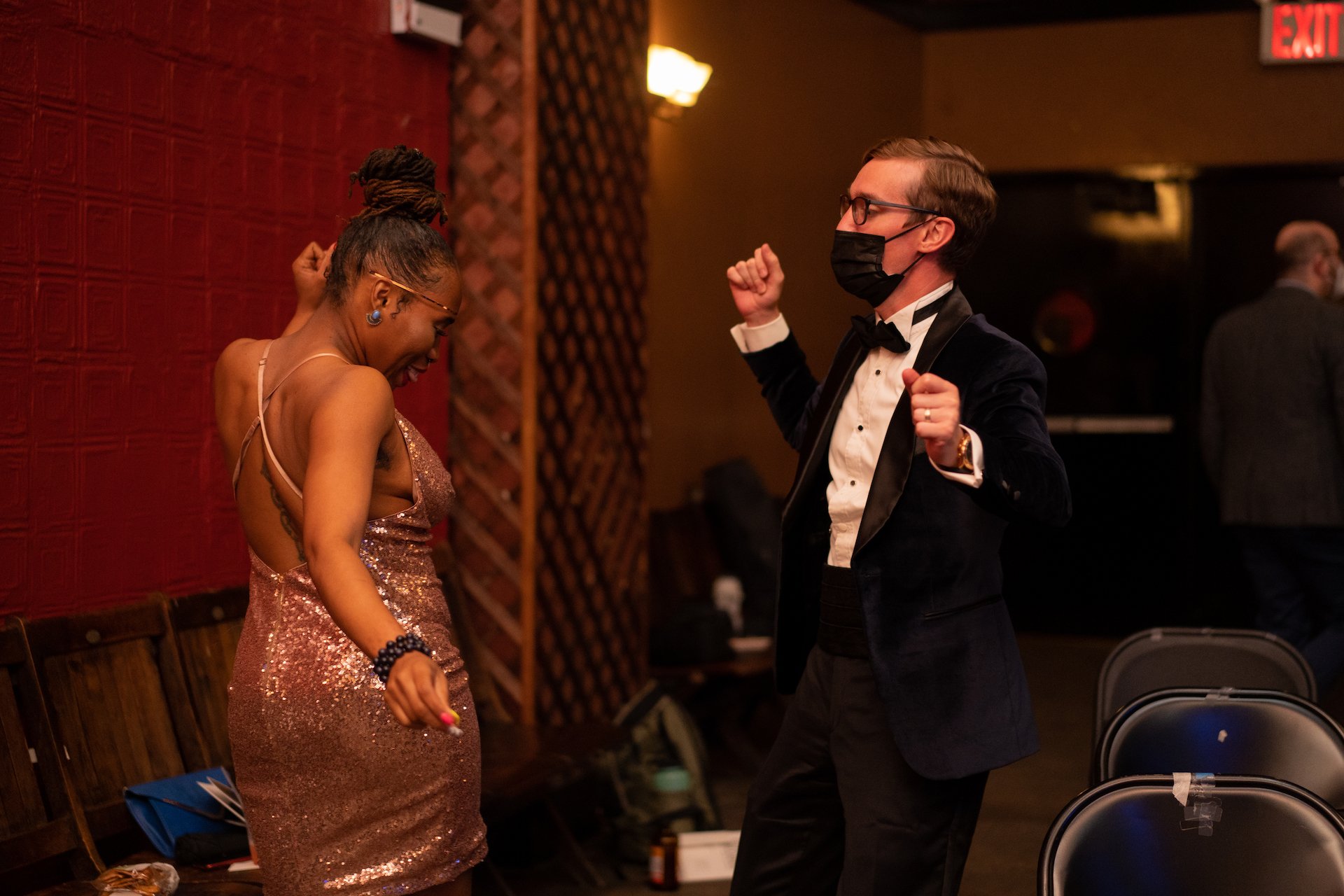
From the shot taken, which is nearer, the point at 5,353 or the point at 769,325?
the point at 769,325

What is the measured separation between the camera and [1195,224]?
23.7ft

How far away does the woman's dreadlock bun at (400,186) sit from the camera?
6.03 feet

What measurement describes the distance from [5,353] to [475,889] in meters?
1.68

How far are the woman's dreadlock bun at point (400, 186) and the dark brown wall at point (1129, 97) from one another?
6.11 m

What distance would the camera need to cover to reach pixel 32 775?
2.69 m

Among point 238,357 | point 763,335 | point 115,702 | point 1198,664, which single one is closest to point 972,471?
point 763,335

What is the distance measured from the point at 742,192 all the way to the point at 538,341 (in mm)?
2271

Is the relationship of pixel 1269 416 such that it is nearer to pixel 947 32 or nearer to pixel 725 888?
pixel 725 888

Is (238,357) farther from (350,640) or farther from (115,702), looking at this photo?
(115,702)

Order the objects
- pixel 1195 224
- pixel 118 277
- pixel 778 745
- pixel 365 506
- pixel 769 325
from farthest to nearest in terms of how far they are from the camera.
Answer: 1. pixel 1195 224
2. pixel 118 277
3. pixel 769 325
4. pixel 778 745
5. pixel 365 506

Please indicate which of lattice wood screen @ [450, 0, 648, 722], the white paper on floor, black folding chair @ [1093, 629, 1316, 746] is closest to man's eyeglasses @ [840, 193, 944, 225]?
black folding chair @ [1093, 629, 1316, 746]

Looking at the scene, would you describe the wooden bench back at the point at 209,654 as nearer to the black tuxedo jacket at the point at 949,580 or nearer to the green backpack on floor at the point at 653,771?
the green backpack on floor at the point at 653,771

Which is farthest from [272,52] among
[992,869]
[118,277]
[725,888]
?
[992,869]

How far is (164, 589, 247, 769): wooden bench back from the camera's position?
312cm
